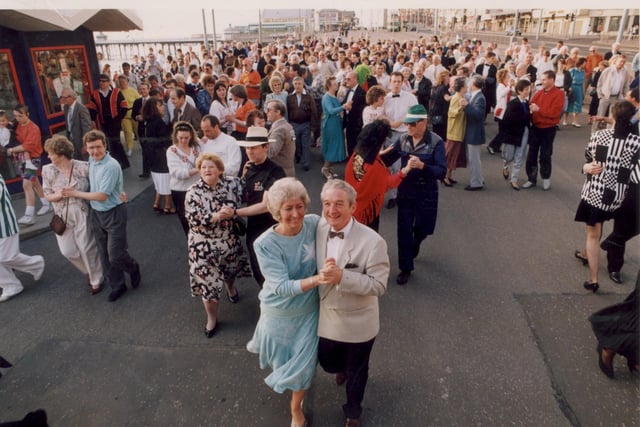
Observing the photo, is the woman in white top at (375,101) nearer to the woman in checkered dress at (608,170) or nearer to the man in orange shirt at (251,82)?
the woman in checkered dress at (608,170)

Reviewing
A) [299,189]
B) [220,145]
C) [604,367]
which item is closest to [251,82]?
[220,145]

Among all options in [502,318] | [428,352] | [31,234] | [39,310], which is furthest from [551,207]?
[31,234]

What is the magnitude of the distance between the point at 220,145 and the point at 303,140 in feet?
12.4

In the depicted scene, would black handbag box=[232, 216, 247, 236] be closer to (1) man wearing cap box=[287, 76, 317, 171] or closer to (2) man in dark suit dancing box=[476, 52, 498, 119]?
(1) man wearing cap box=[287, 76, 317, 171]

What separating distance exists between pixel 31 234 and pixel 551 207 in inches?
303

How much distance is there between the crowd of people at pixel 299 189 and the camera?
8.19 ft

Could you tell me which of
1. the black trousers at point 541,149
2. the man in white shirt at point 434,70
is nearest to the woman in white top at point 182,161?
the black trousers at point 541,149

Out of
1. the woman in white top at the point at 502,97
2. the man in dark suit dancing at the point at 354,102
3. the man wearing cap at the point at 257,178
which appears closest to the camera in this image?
the man wearing cap at the point at 257,178

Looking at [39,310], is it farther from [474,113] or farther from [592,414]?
[474,113]

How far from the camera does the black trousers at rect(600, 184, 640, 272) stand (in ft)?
13.5

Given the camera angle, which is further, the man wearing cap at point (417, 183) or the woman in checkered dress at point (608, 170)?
the man wearing cap at point (417, 183)

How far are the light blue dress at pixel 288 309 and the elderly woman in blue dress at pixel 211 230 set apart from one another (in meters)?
1.20

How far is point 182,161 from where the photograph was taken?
4.87m

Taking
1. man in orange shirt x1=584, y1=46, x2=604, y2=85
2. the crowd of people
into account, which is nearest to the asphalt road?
the crowd of people
